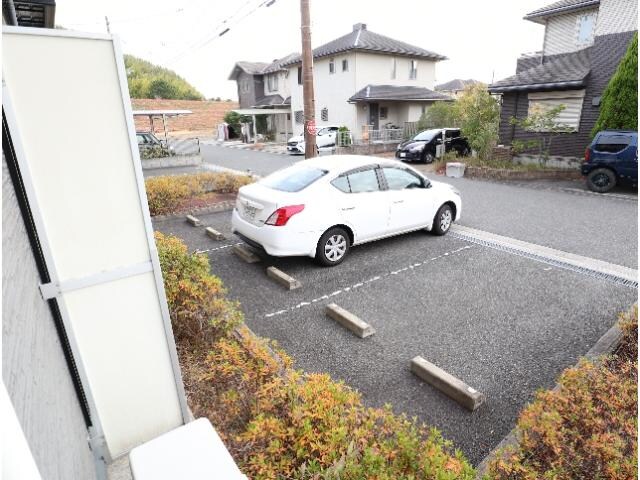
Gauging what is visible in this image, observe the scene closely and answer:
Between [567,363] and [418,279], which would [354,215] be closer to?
[418,279]

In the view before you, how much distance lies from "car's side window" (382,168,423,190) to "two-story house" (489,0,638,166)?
11158 mm

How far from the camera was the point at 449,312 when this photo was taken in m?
4.76

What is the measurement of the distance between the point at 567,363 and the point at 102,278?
4.13 metres

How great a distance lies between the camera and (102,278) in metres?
2.29

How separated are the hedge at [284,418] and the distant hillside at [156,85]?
5995cm

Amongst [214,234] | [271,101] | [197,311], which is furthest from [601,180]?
[271,101]

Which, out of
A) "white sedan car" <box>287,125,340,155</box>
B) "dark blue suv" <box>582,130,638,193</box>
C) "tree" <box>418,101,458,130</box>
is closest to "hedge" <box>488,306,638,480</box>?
"dark blue suv" <box>582,130,638,193</box>

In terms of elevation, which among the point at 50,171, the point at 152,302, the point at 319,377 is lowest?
the point at 319,377

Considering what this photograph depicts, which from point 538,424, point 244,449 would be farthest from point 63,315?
point 538,424

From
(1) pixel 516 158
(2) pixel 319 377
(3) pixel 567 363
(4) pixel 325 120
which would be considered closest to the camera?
(2) pixel 319 377

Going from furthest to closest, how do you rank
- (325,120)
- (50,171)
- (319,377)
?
(325,120), (319,377), (50,171)

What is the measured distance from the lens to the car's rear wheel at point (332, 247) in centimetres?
589

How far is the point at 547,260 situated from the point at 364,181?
3.23m

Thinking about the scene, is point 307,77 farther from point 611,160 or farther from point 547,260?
point 611,160
